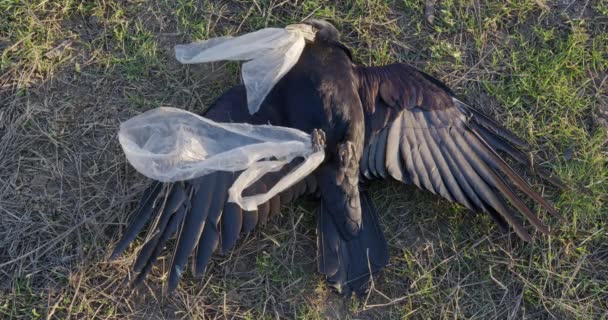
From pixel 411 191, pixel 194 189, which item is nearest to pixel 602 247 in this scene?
pixel 411 191

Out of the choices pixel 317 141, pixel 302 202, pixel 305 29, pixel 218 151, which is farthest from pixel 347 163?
pixel 305 29

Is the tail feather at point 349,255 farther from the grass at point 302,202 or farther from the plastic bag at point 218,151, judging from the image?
the plastic bag at point 218,151

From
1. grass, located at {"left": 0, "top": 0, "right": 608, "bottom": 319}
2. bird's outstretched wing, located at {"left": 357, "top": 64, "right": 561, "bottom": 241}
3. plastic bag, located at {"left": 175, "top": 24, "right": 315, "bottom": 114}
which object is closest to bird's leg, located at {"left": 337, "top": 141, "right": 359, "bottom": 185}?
bird's outstretched wing, located at {"left": 357, "top": 64, "right": 561, "bottom": 241}

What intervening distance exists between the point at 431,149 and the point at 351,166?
41 centimetres

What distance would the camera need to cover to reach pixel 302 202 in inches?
134

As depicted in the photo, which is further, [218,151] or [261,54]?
[261,54]

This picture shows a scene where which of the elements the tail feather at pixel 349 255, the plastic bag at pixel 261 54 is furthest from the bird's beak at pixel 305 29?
the tail feather at pixel 349 255

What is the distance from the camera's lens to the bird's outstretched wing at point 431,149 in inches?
128

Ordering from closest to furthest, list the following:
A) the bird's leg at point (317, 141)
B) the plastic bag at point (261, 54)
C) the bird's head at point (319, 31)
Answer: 1. the bird's leg at point (317, 141)
2. the plastic bag at point (261, 54)
3. the bird's head at point (319, 31)

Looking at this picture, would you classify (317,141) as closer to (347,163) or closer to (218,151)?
(347,163)

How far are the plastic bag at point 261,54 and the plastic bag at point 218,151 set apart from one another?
0.59 feet

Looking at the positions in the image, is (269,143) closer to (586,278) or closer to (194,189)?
(194,189)

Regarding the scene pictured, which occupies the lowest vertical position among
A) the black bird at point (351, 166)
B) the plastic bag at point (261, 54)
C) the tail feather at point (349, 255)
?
the tail feather at point (349, 255)

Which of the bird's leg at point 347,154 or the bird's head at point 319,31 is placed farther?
the bird's head at point 319,31
